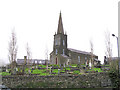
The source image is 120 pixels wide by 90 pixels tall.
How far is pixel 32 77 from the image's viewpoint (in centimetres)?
1831

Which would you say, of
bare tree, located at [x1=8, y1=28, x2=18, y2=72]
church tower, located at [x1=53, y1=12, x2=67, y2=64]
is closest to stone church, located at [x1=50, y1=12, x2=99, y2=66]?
church tower, located at [x1=53, y1=12, x2=67, y2=64]

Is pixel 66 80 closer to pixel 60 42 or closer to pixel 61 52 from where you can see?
pixel 61 52

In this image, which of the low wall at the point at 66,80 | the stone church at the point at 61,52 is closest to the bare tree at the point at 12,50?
the low wall at the point at 66,80

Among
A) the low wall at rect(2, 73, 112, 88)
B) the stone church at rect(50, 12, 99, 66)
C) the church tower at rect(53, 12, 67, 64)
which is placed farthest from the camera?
the church tower at rect(53, 12, 67, 64)

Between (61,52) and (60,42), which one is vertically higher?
(60,42)

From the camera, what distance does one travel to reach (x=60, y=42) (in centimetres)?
4184

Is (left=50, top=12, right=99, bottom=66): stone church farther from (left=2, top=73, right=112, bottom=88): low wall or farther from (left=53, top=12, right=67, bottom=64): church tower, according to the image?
(left=2, top=73, right=112, bottom=88): low wall

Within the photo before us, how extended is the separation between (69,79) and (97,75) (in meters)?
4.00

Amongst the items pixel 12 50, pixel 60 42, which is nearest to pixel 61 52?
pixel 60 42

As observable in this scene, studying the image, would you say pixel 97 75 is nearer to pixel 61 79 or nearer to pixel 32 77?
pixel 61 79

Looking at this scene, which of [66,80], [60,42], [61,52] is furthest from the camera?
[61,52]

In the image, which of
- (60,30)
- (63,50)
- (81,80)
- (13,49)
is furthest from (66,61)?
(81,80)

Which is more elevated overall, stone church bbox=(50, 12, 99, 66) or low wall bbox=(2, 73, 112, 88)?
stone church bbox=(50, 12, 99, 66)

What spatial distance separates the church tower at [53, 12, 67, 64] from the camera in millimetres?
41344
